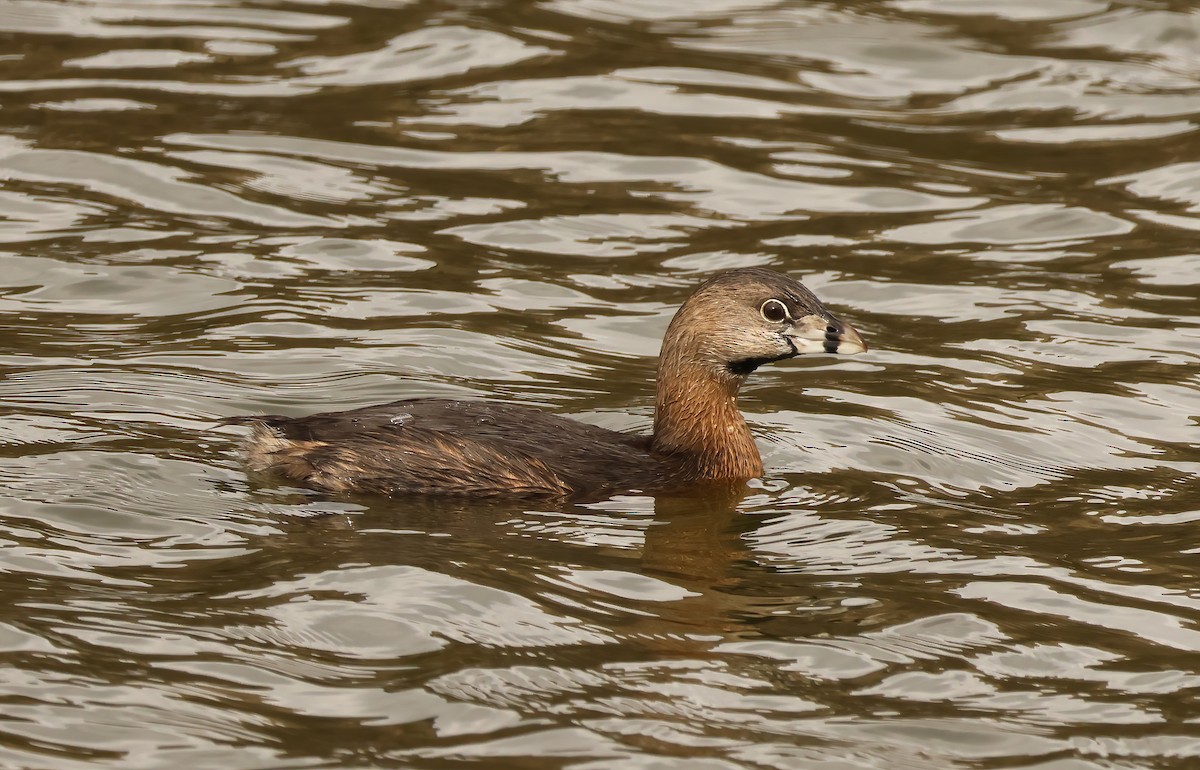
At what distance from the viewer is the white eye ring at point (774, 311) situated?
30.6 feet

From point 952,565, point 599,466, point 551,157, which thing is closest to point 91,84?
point 551,157

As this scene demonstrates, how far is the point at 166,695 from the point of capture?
6527 millimetres

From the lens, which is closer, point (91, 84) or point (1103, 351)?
point (1103, 351)

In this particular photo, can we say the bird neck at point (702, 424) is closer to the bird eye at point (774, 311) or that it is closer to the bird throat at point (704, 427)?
the bird throat at point (704, 427)

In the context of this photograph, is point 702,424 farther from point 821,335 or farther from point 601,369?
point 601,369

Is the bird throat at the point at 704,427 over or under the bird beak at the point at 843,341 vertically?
under

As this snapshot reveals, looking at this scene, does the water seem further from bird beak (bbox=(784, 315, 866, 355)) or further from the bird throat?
bird beak (bbox=(784, 315, 866, 355))

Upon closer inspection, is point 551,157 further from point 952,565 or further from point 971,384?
point 952,565

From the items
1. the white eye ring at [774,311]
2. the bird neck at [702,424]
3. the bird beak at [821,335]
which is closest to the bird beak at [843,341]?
the bird beak at [821,335]

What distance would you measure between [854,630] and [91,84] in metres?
9.61

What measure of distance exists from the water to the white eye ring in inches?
32.1

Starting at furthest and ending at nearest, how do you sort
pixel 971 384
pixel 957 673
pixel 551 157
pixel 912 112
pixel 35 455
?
1. pixel 912 112
2. pixel 551 157
3. pixel 971 384
4. pixel 35 455
5. pixel 957 673

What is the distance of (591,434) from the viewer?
30.3 feet

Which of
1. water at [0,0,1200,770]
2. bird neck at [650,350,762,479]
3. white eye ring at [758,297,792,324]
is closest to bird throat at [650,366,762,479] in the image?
bird neck at [650,350,762,479]
